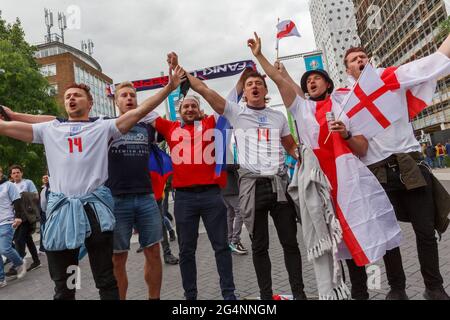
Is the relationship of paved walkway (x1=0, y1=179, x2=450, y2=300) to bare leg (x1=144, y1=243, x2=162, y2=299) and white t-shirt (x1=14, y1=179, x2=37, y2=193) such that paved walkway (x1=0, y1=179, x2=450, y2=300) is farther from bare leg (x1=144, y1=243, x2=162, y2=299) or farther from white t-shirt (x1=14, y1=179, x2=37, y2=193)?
white t-shirt (x1=14, y1=179, x2=37, y2=193)

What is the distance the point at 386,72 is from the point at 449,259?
97.5 inches

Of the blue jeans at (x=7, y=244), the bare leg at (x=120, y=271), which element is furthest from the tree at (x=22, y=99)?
the bare leg at (x=120, y=271)

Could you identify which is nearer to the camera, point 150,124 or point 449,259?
point 150,124

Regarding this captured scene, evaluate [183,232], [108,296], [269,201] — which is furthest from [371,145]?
[108,296]

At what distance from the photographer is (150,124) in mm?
3627

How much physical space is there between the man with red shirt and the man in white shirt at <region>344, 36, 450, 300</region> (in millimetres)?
1192

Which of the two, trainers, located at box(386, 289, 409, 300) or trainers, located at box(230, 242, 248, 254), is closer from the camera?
trainers, located at box(386, 289, 409, 300)

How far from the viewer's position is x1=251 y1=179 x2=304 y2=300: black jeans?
3.19m

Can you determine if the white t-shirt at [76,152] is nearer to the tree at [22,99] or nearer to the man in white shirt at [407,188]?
the man in white shirt at [407,188]

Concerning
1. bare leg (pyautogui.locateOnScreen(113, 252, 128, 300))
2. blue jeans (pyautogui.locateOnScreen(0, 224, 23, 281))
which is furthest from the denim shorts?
blue jeans (pyautogui.locateOnScreen(0, 224, 23, 281))

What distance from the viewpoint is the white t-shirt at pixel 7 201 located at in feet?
20.2

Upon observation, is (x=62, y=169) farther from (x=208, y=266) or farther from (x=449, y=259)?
(x=449, y=259)

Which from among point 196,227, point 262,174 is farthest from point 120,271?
point 262,174
